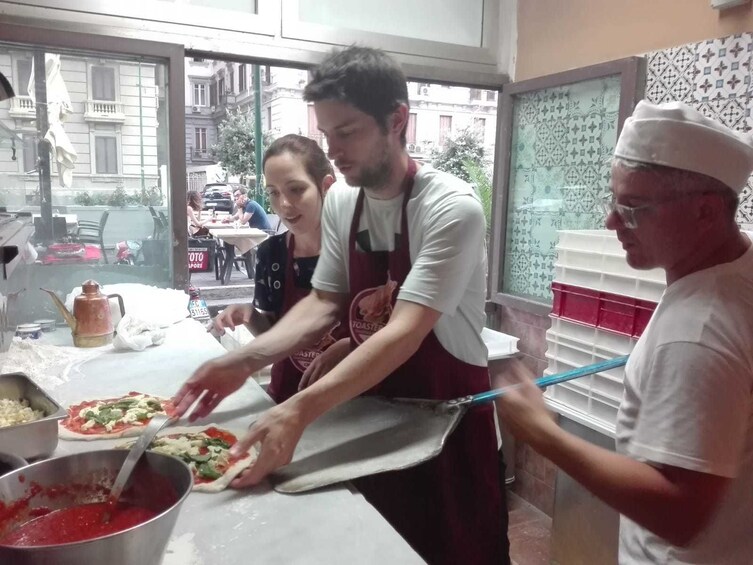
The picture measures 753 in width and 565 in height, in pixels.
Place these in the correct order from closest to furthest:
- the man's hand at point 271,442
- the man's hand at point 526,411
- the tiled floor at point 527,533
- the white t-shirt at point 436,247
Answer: the man's hand at point 526,411 → the man's hand at point 271,442 → the white t-shirt at point 436,247 → the tiled floor at point 527,533

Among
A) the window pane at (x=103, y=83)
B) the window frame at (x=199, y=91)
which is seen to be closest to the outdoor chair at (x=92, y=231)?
the window pane at (x=103, y=83)

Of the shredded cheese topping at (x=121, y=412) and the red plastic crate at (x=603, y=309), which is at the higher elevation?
the red plastic crate at (x=603, y=309)

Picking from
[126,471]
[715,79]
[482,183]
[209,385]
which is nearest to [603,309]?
[715,79]

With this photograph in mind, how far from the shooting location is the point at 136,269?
9.48 ft

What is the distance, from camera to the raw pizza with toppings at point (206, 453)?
1.22 metres

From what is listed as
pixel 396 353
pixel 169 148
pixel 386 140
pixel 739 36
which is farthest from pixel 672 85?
pixel 169 148

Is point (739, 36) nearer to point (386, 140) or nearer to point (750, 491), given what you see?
point (386, 140)

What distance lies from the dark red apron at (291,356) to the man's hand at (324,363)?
0.13 meters

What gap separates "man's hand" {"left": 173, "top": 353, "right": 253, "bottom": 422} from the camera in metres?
1.47

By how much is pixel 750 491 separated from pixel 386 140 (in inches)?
44.7

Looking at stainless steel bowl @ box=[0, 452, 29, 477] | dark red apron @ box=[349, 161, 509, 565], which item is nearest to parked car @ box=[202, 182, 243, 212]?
dark red apron @ box=[349, 161, 509, 565]

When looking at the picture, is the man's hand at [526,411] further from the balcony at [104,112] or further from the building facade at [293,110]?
the balcony at [104,112]

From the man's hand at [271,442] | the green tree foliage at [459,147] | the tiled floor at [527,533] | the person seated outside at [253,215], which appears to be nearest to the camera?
the man's hand at [271,442]

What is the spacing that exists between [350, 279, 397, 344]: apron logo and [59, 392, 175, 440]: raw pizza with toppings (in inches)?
21.9
